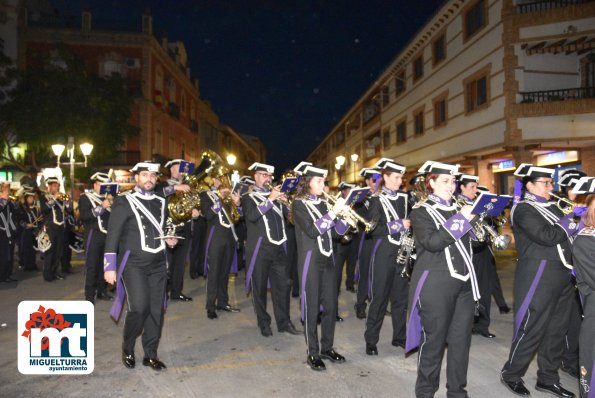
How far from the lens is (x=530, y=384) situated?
5000mm

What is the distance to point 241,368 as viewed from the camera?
5.43 m

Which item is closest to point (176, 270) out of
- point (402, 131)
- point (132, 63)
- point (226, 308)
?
point (226, 308)

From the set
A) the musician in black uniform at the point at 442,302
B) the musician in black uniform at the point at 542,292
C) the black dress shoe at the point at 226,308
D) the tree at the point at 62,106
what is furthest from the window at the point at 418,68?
the musician in black uniform at the point at 442,302

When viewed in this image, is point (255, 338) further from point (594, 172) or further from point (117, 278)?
point (594, 172)

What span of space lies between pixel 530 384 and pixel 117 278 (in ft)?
14.6

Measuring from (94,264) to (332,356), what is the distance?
514 cm

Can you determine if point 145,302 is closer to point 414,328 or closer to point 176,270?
point 414,328

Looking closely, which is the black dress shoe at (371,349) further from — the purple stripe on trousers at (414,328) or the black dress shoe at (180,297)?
the black dress shoe at (180,297)

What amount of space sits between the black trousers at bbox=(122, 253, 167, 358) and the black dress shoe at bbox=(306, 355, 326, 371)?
1.70m

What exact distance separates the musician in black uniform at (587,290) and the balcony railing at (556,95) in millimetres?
14370

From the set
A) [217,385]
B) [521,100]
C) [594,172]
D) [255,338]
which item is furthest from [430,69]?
[217,385]

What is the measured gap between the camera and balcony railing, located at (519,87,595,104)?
16.5 meters

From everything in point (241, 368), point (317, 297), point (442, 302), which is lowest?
point (241, 368)

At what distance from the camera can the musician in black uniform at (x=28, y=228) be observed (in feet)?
43.3
